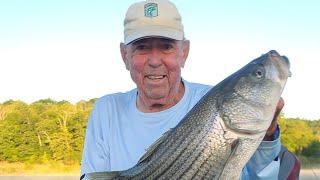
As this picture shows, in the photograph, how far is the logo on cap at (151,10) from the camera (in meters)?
5.06

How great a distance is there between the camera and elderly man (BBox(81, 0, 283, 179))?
4.95m

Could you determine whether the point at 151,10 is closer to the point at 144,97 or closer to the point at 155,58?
the point at 155,58

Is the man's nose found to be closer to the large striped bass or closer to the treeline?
the large striped bass

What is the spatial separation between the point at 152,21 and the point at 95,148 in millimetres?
1164

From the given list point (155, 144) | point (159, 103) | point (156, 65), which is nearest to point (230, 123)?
point (155, 144)

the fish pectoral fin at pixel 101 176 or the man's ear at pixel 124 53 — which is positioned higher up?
the man's ear at pixel 124 53

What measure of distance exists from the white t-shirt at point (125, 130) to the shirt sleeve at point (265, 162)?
1.09 meters

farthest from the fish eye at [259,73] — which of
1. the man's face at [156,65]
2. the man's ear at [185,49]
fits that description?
the man's ear at [185,49]

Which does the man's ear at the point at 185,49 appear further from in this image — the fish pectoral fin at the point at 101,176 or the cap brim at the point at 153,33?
the fish pectoral fin at the point at 101,176

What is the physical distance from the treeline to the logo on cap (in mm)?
55484

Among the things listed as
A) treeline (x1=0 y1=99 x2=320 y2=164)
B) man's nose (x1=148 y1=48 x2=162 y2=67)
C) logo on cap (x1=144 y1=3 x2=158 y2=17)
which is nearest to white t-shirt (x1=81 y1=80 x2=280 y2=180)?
man's nose (x1=148 y1=48 x2=162 y2=67)

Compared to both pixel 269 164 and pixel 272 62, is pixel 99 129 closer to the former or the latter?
pixel 269 164

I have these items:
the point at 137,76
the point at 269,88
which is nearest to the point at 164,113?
the point at 137,76

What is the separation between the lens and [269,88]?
147 inches
